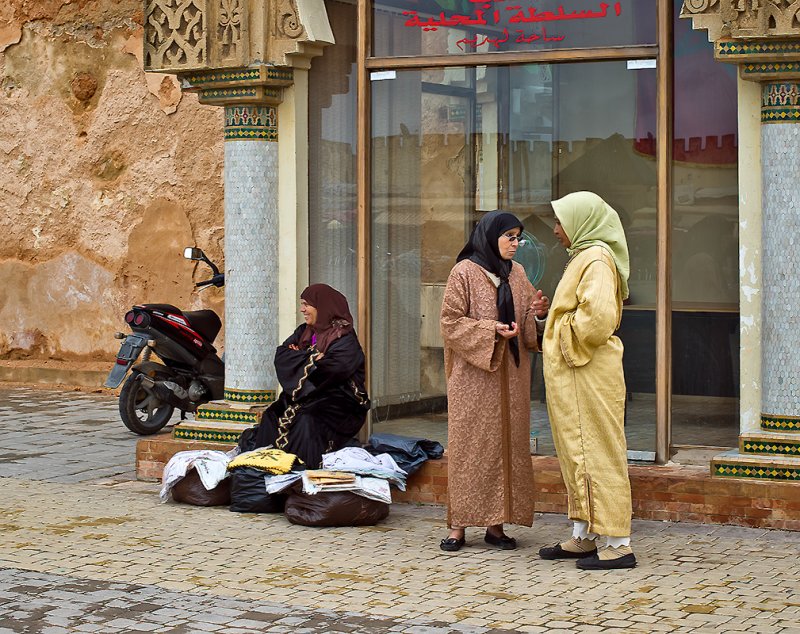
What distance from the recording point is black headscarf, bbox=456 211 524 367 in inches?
271

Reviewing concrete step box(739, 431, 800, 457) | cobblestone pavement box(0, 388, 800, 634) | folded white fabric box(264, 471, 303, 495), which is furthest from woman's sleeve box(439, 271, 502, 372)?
concrete step box(739, 431, 800, 457)

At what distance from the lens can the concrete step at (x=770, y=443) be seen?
23.5ft

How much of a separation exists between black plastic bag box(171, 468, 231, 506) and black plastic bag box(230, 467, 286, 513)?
0.14m

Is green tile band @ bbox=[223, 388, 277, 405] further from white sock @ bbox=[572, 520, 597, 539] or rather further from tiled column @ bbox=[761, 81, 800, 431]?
tiled column @ bbox=[761, 81, 800, 431]

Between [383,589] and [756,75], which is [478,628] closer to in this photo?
[383,589]

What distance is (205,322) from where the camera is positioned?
35.0ft

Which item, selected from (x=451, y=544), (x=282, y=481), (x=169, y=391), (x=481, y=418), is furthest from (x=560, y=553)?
(x=169, y=391)

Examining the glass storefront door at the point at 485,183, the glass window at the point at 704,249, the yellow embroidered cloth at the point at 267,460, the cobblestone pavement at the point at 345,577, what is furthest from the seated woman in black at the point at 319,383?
the glass window at the point at 704,249

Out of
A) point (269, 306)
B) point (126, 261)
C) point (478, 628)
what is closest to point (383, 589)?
Result: point (478, 628)

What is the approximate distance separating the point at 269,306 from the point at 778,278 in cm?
311

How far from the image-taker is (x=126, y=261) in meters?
14.2

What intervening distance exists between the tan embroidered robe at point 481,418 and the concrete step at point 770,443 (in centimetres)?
120

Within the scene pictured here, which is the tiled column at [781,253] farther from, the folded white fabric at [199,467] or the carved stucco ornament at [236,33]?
the folded white fabric at [199,467]

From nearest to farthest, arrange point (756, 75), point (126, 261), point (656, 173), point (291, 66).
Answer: point (756, 75)
point (656, 173)
point (291, 66)
point (126, 261)
